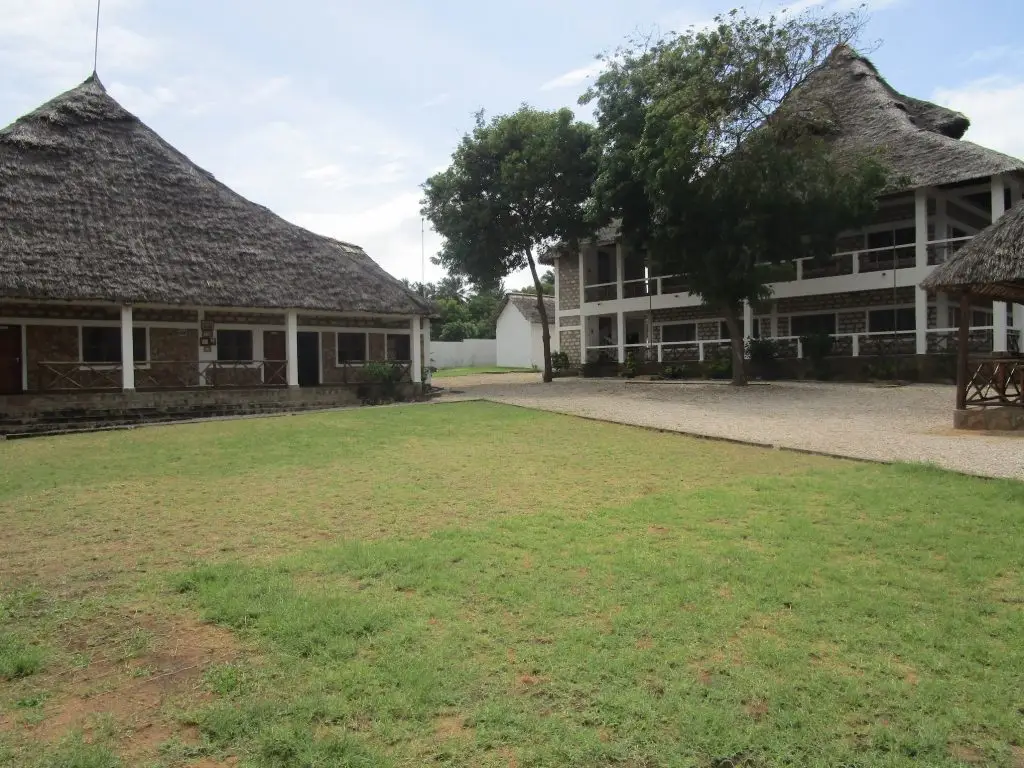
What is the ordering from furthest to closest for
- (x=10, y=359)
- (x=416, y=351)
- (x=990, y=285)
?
(x=416, y=351)
(x=10, y=359)
(x=990, y=285)

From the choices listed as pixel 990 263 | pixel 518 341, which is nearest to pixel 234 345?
pixel 990 263

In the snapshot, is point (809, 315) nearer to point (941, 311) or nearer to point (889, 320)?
point (889, 320)

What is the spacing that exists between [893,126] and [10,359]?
86.1 feet

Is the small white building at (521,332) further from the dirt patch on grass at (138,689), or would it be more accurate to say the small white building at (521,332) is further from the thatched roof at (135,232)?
the dirt patch on grass at (138,689)

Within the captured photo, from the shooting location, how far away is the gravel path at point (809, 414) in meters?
9.41

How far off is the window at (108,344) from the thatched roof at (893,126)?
19089mm

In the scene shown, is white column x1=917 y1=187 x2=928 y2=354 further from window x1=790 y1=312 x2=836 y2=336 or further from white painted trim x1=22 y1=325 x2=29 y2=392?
white painted trim x1=22 y1=325 x2=29 y2=392

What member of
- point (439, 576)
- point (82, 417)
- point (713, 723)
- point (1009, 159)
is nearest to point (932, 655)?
point (713, 723)

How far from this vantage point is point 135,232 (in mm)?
18281

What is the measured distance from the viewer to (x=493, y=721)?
2986 mm

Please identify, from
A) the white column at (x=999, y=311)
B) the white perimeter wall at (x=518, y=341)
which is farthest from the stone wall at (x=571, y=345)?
the white column at (x=999, y=311)

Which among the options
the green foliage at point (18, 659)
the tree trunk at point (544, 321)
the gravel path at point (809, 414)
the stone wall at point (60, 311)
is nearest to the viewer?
the green foliage at point (18, 659)

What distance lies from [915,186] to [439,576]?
64.8 feet

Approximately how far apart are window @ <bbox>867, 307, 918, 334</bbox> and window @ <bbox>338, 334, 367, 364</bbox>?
16.1 metres
